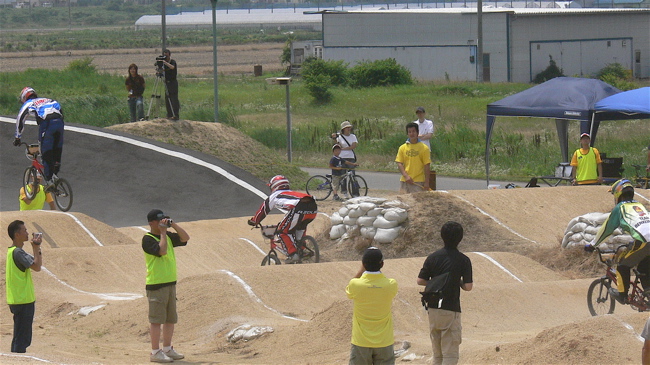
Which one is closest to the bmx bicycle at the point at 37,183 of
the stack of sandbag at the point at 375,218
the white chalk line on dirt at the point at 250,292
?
the stack of sandbag at the point at 375,218

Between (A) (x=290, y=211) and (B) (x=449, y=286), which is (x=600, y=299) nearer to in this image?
(B) (x=449, y=286)

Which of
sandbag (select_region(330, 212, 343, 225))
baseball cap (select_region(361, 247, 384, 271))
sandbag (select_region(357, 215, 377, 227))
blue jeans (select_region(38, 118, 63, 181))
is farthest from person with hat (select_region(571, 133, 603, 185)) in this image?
baseball cap (select_region(361, 247, 384, 271))

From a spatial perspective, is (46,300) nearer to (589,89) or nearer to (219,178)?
(219,178)

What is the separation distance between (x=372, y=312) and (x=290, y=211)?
19.9 ft

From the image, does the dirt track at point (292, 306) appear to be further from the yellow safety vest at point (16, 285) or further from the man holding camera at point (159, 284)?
the yellow safety vest at point (16, 285)

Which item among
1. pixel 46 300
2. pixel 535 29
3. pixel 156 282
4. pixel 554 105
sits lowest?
pixel 46 300

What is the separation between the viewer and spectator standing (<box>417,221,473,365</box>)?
7.58 meters

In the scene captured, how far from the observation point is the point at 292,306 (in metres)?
11.5

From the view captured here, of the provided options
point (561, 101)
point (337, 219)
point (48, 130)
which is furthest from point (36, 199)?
point (561, 101)

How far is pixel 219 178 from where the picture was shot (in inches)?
904

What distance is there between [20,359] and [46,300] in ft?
14.5

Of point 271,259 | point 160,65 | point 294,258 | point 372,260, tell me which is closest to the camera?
point 372,260

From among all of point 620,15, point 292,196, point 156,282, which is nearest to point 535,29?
point 620,15

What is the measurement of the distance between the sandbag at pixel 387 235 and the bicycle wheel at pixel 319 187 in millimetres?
6718
